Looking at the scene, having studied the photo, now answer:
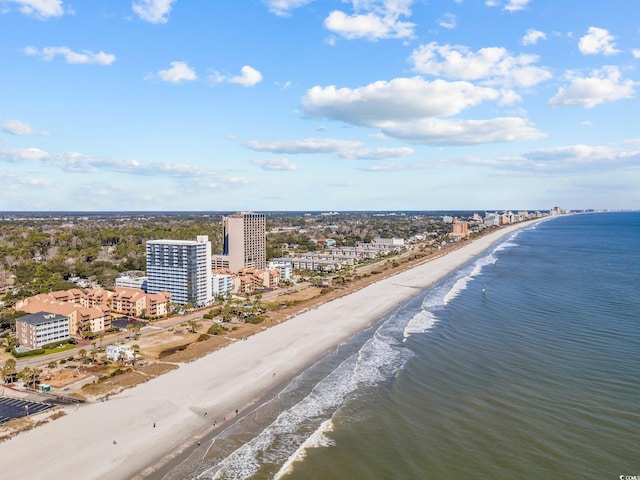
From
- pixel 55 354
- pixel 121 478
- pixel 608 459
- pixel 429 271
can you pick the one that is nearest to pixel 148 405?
pixel 121 478

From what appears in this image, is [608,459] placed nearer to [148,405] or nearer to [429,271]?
[148,405]

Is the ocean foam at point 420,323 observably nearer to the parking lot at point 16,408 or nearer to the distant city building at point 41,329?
the parking lot at point 16,408

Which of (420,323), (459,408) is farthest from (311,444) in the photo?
(420,323)

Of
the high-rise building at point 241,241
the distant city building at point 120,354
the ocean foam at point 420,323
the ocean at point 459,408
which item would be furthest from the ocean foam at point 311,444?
the high-rise building at point 241,241

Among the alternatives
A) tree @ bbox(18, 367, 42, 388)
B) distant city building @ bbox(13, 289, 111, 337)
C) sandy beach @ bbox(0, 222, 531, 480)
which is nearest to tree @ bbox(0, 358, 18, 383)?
tree @ bbox(18, 367, 42, 388)

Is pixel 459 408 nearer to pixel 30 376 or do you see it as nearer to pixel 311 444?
pixel 311 444

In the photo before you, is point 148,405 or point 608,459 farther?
point 148,405
